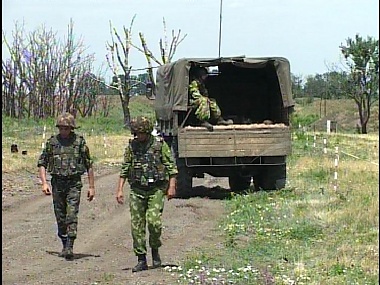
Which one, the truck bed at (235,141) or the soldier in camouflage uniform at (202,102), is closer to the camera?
the truck bed at (235,141)

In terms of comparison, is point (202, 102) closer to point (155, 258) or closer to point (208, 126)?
point (208, 126)

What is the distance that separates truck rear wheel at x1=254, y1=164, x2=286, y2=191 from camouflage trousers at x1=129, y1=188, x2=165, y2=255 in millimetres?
6970

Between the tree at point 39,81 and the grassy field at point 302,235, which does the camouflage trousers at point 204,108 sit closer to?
the grassy field at point 302,235

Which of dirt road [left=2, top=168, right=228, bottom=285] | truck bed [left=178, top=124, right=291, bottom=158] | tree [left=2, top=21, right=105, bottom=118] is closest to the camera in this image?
dirt road [left=2, top=168, right=228, bottom=285]

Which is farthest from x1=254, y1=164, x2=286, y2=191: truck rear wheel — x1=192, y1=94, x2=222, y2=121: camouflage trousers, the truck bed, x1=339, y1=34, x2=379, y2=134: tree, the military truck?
x1=339, y1=34, x2=379, y2=134: tree

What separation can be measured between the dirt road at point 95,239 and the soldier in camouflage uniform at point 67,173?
316 mm

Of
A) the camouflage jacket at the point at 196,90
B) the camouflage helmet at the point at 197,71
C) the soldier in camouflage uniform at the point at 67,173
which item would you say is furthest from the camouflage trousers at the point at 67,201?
the camouflage helmet at the point at 197,71

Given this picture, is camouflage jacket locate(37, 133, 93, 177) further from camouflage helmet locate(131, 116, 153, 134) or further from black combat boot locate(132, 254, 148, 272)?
black combat boot locate(132, 254, 148, 272)

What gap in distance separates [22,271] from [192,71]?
7.39m

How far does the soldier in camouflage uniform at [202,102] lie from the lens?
14.5m

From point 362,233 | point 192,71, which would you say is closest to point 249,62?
point 192,71

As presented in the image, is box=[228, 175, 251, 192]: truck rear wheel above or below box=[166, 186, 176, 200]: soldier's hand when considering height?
below

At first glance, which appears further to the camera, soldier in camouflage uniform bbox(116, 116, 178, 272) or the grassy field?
soldier in camouflage uniform bbox(116, 116, 178, 272)

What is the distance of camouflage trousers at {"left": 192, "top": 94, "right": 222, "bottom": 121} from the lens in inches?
569
